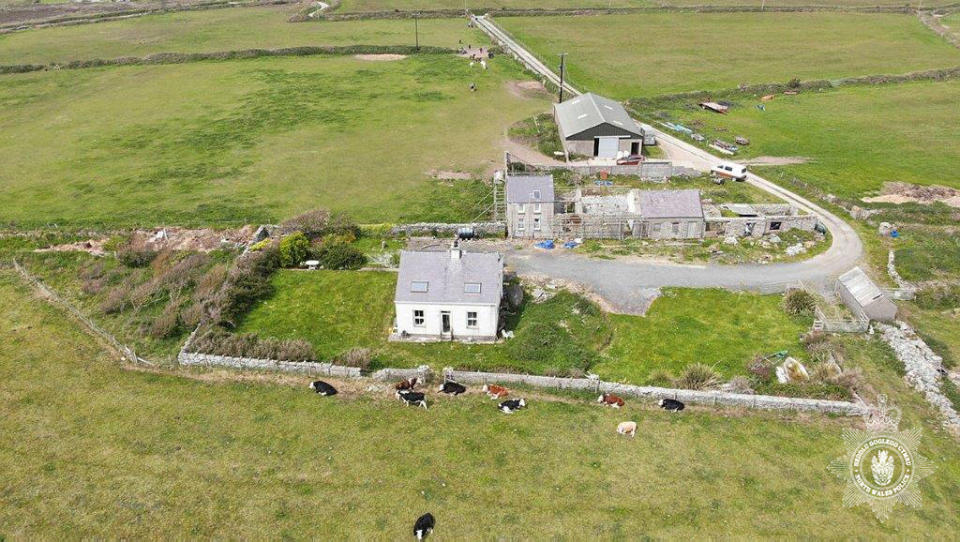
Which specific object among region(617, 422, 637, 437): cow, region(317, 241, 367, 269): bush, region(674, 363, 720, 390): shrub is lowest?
region(617, 422, 637, 437): cow

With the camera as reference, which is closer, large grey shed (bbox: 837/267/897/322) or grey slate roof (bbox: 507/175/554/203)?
large grey shed (bbox: 837/267/897/322)

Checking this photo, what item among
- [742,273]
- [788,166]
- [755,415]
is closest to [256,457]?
[755,415]

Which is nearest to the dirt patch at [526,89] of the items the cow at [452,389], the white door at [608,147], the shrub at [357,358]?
the white door at [608,147]

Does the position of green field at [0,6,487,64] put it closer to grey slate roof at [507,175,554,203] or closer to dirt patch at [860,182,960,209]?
grey slate roof at [507,175,554,203]

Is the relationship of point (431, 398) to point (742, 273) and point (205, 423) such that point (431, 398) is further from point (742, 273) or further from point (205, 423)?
point (742, 273)

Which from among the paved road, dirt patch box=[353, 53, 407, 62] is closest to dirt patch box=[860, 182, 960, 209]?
the paved road

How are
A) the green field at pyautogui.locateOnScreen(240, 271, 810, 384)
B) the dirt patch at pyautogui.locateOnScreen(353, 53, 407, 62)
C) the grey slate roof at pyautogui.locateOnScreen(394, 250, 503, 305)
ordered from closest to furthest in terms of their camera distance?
the green field at pyautogui.locateOnScreen(240, 271, 810, 384) → the grey slate roof at pyautogui.locateOnScreen(394, 250, 503, 305) → the dirt patch at pyautogui.locateOnScreen(353, 53, 407, 62)
